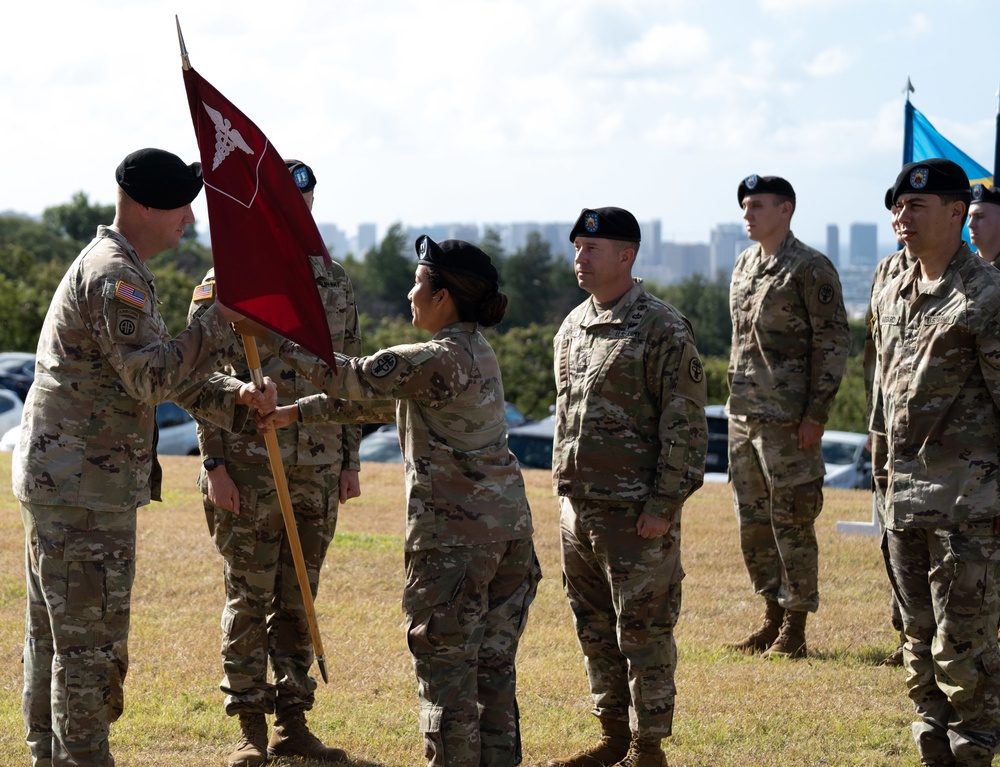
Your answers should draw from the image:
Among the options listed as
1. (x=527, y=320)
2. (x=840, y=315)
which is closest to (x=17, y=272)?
(x=527, y=320)

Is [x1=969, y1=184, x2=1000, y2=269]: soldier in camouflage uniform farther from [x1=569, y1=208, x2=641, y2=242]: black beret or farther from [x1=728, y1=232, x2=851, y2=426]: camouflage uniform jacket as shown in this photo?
[x1=569, y1=208, x2=641, y2=242]: black beret

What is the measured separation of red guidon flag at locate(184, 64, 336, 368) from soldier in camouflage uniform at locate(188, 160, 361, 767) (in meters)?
0.74

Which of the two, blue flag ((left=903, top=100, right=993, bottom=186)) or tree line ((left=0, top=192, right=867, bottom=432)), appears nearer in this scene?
blue flag ((left=903, top=100, right=993, bottom=186))

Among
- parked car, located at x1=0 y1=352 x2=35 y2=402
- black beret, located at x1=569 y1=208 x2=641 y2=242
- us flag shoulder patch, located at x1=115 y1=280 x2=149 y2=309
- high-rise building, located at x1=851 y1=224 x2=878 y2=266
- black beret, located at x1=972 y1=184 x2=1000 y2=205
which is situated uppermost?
high-rise building, located at x1=851 y1=224 x2=878 y2=266

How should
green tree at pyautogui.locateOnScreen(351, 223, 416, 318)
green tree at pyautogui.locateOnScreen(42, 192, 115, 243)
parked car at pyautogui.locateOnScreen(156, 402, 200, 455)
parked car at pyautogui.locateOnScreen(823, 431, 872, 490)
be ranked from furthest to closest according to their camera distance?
green tree at pyautogui.locateOnScreen(42, 192, 115, 243) < green tree at pyautogui.locateOnScreen(351, 223, 416, 318) < parked car at pyautogui.locateOnScreen(156, 402, 200, 455) < parked car at pyautogui.locateOnScreen(823, 431, 872, 490)

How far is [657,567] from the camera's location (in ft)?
17.3

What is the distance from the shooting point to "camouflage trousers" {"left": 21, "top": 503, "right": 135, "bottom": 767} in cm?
444

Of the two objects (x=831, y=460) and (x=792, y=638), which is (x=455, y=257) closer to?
(x=792, y=638)

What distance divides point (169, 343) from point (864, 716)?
3.94 meters

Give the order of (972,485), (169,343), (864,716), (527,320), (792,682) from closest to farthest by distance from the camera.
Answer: (169,343)
(972,485)
(864,716)
(792,682)
(527,320)

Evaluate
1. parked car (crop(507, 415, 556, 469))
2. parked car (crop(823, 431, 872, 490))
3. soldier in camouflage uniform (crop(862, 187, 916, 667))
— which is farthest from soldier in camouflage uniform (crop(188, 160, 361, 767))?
parked car (crop(507, 415, 556, 469))

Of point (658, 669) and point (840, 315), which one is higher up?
point (840, 315)

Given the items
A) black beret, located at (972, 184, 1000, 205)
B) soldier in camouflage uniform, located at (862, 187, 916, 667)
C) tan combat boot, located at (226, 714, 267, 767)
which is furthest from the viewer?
black beret, located at (972, 184, 1000, 205)

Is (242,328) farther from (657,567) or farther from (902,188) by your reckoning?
(902,188)
